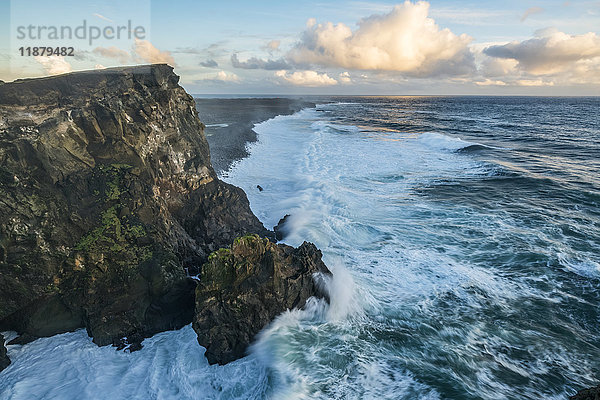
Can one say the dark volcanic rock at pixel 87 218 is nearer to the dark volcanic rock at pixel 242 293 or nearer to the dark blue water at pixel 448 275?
the dark volcanic rock at pixel 242 293

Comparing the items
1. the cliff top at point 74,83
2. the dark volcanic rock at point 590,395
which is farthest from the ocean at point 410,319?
the cliff top at point 74,83

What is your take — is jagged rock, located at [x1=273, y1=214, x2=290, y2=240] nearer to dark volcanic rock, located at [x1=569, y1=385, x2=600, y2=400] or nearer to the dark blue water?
the dark blue water

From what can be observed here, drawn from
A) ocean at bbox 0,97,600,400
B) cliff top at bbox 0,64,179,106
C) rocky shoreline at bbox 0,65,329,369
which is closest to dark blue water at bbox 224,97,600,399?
ocean at bbox 0,97,600,400

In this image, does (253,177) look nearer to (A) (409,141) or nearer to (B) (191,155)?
(B) (191,155)

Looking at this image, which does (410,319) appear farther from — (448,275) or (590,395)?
(590,395)

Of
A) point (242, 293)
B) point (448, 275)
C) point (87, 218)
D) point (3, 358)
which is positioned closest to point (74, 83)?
point (87, 218)

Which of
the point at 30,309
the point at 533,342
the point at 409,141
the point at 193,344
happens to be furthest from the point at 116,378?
the point at 409,141

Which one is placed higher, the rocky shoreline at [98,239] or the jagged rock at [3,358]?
the rocky shoreline at [98,239]
